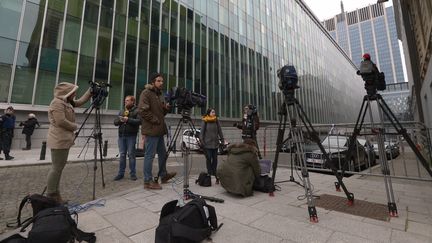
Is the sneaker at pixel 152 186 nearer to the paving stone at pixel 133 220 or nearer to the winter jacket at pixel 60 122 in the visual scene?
the paving stone at pixel 133 220

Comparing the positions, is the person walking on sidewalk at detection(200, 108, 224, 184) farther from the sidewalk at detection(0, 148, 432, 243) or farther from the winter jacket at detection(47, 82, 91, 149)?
the winter jacket at detection(47, 82, 91, 149)

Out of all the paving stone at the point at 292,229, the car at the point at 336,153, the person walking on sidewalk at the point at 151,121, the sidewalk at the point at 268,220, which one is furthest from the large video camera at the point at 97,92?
the car at the point at 336,153

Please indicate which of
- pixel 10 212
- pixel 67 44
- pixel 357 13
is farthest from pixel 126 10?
pixel 357 13

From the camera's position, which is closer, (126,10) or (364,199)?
(364,199)

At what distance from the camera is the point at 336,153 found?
6777 millimetres

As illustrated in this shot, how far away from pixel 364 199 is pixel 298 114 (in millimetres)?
2130

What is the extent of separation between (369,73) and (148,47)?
18022 millimetres

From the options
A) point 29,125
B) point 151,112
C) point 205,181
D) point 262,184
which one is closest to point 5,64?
point 29,125

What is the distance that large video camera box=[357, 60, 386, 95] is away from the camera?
351 centimetres

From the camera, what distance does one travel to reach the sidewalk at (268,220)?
2623 millimetres

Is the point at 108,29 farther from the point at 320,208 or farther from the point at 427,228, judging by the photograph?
the point at 427,228

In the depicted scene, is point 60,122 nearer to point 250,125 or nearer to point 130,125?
point 130,125

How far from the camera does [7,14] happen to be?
1291cm

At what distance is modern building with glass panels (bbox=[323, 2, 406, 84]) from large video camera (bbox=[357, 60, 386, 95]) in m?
123
